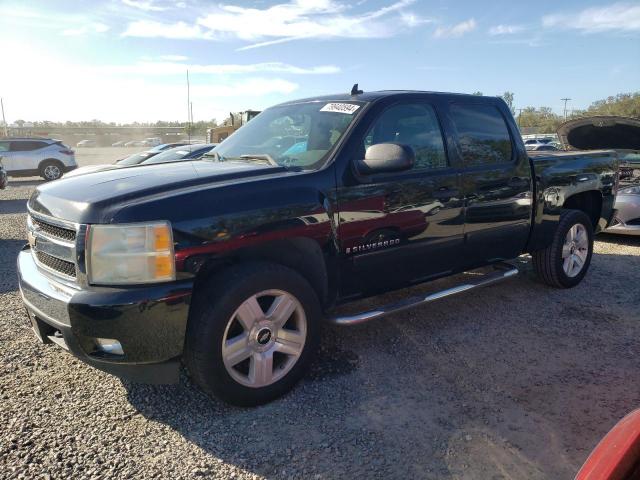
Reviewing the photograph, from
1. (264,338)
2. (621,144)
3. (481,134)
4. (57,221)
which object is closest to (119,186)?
(57,221)

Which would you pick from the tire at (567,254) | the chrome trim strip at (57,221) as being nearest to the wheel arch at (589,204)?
the tire at (567,254)

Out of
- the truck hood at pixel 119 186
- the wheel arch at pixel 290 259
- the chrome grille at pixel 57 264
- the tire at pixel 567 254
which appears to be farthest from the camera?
the tire at pixel 567 254

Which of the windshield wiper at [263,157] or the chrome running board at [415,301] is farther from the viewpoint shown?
the windshield wiper at [263,157]

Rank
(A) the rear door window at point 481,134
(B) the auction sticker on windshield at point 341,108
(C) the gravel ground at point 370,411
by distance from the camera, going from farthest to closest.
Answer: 1. (A) the rear door window at point 481,134
2. (B) the auction sticker on windshield at point 341,108
3. (C) the gravel ground at point 370,411

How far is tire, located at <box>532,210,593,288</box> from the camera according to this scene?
4.83 metres

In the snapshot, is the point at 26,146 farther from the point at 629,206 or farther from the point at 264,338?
the point at 629,206

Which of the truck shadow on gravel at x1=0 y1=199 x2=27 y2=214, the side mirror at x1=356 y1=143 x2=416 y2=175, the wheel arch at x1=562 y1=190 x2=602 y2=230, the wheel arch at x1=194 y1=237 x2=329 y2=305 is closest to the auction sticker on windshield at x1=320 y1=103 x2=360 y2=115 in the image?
the side mirror at x1=356 y1=143 x2=416 y2=175

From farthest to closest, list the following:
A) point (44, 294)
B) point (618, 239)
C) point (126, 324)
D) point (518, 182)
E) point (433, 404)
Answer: point (618, 239), point (518, 182), point (433, 404), point (44, 294), point (126, 324)

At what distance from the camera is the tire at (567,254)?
15.8 ft

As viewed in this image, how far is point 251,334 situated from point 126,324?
698 millimetres

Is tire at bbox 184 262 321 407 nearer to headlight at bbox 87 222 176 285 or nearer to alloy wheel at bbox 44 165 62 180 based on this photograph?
headlight at bbox 87 222 176 285

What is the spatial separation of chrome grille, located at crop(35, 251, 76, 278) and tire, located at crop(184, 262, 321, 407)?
0.68 meters

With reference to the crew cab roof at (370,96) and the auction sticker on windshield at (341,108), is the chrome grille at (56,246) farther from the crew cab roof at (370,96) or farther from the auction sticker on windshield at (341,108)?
the crew cab roof at (370,96)

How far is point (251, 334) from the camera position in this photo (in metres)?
2.81
